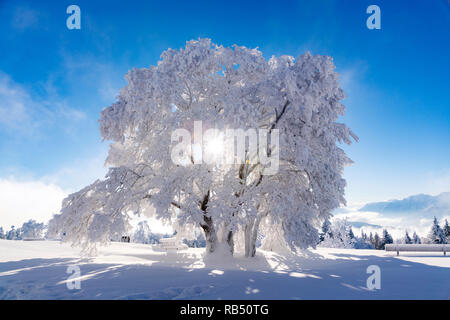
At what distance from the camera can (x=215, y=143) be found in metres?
11.8

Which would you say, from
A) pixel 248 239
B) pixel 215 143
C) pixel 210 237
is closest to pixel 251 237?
pixel 248 239

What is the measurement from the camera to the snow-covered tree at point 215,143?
433 inches

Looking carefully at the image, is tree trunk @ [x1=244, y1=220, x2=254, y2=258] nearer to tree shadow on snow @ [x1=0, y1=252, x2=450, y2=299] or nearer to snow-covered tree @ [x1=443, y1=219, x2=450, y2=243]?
tree shadow on snow @ [x1=0, y1=252, x2=450, y2=299]

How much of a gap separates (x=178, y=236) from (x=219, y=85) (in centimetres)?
1067

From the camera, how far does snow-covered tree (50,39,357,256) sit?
11.0 meters

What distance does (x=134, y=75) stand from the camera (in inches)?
500

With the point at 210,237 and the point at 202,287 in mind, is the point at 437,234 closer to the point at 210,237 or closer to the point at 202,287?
the point at 210,237

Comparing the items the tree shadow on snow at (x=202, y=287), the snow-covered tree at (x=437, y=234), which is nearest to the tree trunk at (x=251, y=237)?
the tree shadow on snow at (x=202, y=287)

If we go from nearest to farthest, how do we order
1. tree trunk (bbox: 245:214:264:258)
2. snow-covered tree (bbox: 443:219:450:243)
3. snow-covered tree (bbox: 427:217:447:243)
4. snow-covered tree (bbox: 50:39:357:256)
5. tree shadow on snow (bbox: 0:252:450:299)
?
tree shadow on snow (bbox: 0:252:450:299) → snow-covered tree (bbox: 50:39:357:256) → tree trunk (bbox: 245:214:264:258) → snow-covered tree (bbox: 427:217:447:243) → snow-covered tree (bbox: 443:219:450:243)

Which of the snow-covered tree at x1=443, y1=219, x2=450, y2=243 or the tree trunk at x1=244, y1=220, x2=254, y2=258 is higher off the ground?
the tree trunk at x1=244, y1=220, x2=254, y2=258

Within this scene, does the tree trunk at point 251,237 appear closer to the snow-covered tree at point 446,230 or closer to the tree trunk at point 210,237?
the tree trunk at point 210,237

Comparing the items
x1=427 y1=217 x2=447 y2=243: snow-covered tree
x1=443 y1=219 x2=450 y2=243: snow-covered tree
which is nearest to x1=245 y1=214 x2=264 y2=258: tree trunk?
x1=427 y1=217 x2=447 y2=243: snow-covered tree
